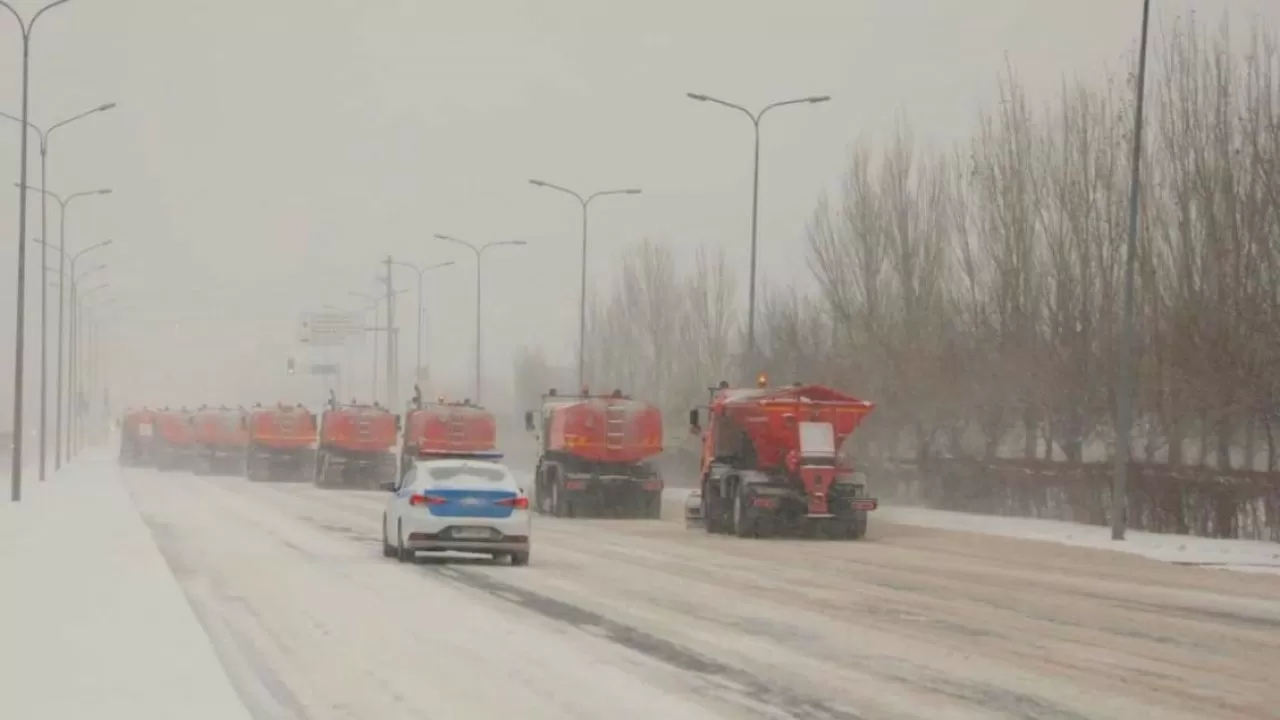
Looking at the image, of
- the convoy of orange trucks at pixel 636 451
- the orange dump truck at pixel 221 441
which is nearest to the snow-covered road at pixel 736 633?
the convoy of orange trucks at pixel 636 451

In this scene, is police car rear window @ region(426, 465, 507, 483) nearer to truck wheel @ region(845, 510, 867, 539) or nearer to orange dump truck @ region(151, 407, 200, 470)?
truck wheel @ region(845, 510, 867, 539)

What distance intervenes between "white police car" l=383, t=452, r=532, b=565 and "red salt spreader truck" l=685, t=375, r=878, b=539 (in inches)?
338

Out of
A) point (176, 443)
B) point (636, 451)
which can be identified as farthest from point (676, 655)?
point (176, 443)

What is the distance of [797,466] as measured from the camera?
36531 millimetres

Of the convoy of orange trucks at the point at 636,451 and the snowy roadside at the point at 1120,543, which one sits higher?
the convoy of orange trucks at the point at 636,451

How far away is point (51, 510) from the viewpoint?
44.6 metres

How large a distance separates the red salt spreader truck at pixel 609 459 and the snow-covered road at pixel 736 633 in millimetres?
13202

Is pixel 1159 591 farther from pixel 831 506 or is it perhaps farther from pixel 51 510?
pixel 51 510

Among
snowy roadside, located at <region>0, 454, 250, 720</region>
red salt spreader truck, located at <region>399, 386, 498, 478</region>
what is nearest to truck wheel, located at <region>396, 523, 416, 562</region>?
snowy roadside, located at <region>0, 454, 250, 720</region>

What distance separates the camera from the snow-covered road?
45.1ft

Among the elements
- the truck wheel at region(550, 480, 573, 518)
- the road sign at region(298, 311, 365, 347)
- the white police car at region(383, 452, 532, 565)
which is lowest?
the truck wheel at region(550, 480, 573, 518)

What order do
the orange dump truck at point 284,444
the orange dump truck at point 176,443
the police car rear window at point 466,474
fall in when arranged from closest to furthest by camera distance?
the police car rear window at point 466,474 < the orange dump truck at point 284,444 < the orange dump truck at point 176,443

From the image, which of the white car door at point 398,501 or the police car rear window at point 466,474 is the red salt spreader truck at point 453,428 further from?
the police car rear window at point 466,474

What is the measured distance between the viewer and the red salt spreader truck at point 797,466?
120 feet
